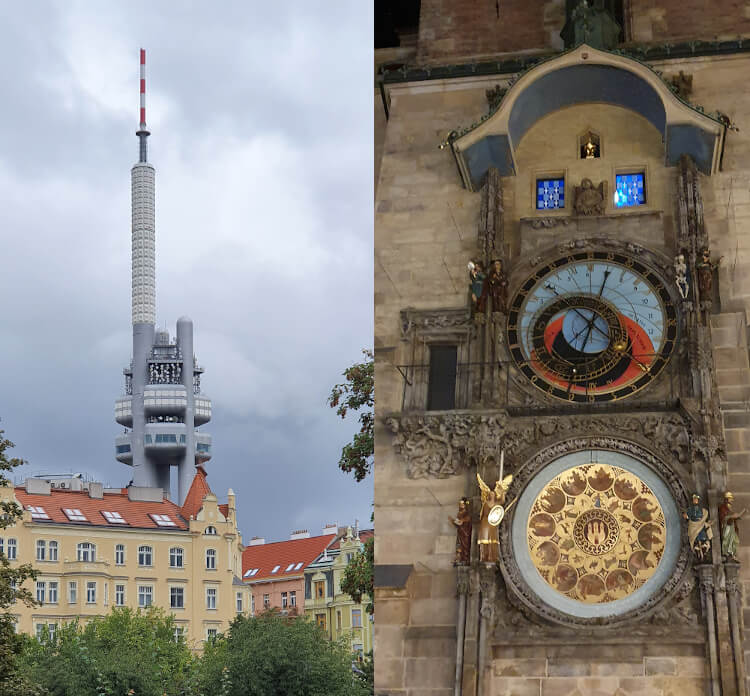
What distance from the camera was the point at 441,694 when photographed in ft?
44.0

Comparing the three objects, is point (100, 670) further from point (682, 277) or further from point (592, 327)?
point (682, 277)

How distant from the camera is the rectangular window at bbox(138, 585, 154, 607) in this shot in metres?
57.1

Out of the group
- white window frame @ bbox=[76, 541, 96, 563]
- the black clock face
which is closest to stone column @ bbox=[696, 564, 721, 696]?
the black clock face

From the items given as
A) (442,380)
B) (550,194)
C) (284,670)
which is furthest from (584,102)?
(284,670)

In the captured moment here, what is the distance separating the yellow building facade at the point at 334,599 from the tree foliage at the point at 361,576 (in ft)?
107

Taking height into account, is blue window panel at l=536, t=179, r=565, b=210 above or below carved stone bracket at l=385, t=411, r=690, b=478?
above

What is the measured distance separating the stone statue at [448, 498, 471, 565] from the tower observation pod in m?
75.4

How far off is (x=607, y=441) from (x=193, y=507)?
1955 inches

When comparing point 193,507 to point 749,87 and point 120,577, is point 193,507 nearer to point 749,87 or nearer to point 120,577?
point 120,577

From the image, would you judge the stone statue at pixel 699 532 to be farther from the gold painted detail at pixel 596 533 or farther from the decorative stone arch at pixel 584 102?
the decorative stone arch at pixel 584 102

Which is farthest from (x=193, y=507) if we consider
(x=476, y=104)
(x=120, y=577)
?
(x=476, y=104)

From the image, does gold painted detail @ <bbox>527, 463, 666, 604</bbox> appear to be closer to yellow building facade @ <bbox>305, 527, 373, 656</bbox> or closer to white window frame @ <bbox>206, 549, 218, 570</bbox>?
yellow building facade @ <bbox>305, 527, 373, 656</bbox>

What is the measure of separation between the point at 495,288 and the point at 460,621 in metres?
3.30

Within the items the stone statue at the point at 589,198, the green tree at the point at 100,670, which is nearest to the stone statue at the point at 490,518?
the stone statue at the point at 589,198
